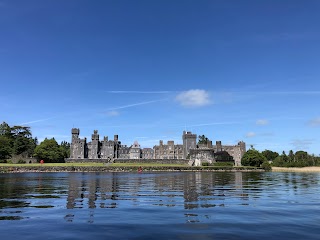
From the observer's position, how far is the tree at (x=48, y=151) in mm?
121250

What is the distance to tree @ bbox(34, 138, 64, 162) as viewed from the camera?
12125cm

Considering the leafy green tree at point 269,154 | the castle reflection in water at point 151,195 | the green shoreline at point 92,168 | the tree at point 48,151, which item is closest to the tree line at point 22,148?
the tree at point 48,151

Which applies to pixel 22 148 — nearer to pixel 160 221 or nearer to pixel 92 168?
pixel 92 168

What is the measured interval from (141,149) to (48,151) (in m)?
53.0

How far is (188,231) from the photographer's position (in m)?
11.2

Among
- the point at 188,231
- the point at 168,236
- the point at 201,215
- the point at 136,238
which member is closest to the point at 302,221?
Result: the point at 201,215

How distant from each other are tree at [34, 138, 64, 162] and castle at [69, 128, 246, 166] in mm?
18459

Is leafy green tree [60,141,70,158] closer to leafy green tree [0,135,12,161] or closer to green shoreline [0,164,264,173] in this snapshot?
leafy green tree [0,135,12,161]

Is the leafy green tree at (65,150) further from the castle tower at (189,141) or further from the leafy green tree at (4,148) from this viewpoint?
the castle tower at (189,141)

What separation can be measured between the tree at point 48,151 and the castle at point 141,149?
60.6 ft

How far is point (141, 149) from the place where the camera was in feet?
532

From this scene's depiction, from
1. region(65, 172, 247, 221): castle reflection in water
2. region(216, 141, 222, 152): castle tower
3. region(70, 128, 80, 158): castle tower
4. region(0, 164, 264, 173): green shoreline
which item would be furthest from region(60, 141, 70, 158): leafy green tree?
region(65, 172, 247, 221): castle reflection in water

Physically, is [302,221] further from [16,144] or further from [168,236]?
[16,144]

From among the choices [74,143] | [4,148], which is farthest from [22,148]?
[74,143]
